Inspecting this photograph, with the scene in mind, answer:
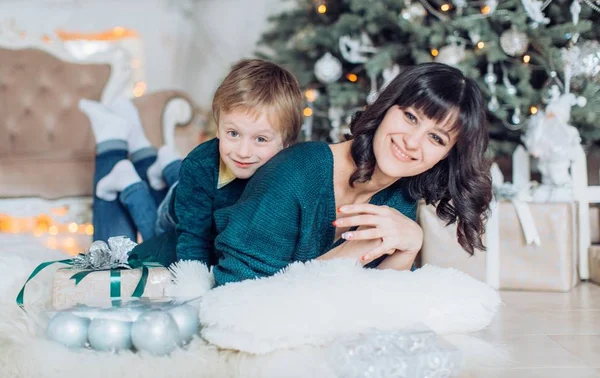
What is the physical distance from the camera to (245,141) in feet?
4.64

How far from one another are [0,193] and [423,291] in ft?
6.84

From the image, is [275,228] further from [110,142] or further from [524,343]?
Result: [110,142]

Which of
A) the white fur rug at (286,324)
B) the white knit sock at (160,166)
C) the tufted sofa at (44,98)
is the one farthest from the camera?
the tufted sofa at (44,98)

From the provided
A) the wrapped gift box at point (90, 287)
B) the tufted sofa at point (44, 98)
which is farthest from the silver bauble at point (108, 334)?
the tufted sofa at point (44, 98)

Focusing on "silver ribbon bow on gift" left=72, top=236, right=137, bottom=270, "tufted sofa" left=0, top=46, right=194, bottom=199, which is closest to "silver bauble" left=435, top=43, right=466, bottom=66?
"silver ribbon bow on gift" left=72, top=236, right=137, bottom=270

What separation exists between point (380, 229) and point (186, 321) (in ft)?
1.45

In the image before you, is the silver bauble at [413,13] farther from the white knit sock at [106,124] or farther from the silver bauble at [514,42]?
the white knit sock at [106,124]

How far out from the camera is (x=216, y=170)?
4.96 ft

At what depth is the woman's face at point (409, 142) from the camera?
4.10ft

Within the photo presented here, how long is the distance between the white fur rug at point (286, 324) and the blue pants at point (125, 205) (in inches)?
30.4

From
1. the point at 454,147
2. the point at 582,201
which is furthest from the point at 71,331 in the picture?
the point at 582,201

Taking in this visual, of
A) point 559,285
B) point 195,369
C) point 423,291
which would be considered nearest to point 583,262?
point 559,285

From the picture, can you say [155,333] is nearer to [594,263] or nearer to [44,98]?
[594,263]

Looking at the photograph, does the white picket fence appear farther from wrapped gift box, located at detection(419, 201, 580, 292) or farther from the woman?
the woman
